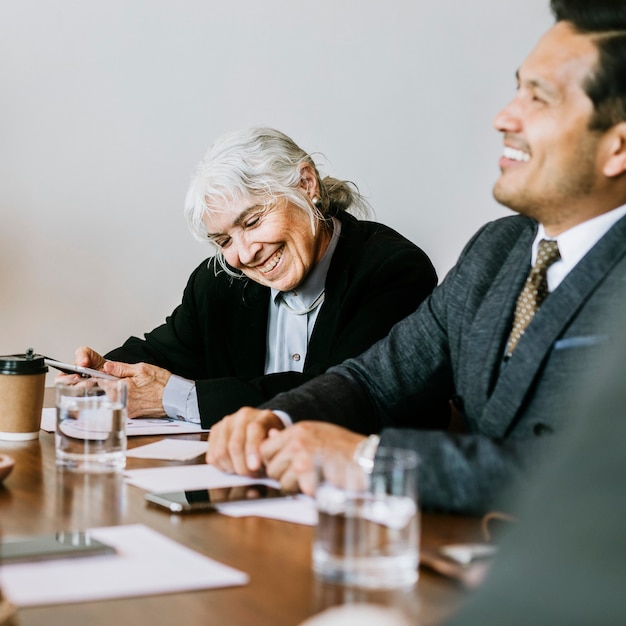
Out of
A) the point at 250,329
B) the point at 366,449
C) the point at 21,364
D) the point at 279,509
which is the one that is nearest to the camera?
the point at 279,509

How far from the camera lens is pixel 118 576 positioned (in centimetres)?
87

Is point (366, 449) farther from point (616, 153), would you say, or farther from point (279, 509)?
point (616, 153)

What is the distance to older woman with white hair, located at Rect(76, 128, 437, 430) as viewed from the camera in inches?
97.8

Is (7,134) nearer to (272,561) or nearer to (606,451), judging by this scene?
(272,561)

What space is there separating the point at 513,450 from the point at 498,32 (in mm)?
2946

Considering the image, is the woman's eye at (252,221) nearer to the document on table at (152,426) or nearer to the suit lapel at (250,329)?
the suit lapel at (250,329)

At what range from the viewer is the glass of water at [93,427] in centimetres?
142

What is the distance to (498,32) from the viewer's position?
12.4 feet

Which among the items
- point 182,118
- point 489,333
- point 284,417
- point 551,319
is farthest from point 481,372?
point 182,118

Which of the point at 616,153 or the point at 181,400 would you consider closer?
the point at 616,153

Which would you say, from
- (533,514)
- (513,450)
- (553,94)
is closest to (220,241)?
(553,94)

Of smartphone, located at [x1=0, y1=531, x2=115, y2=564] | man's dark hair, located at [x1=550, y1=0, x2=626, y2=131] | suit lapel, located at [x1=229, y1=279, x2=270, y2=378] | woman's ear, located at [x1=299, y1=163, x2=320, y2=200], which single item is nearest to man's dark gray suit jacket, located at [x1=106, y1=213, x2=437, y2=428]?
suit lapel, located at [x1=229, y1=279, x2=270, y2=378]

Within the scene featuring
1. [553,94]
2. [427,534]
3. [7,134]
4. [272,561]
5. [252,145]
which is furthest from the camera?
[7,134]

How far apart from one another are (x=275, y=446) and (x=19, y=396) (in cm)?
59
